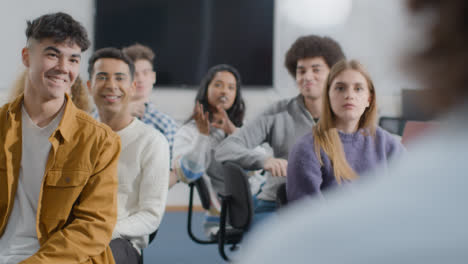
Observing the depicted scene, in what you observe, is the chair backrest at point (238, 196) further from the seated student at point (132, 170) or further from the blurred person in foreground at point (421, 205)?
the blurred person in foreground at point (421, 205)

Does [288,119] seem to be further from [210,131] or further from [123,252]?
[123,252]

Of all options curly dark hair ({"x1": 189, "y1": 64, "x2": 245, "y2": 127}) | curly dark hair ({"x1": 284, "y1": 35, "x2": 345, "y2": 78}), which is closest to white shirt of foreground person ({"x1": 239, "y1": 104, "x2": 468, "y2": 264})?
curly dark hair ({"x1": 284, "y1": 35, "x2": 345, "y2": 78})

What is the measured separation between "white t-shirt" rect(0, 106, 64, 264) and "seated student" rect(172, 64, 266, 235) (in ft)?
3.37

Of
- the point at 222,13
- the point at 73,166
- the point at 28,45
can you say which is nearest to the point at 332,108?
the point at 73,166

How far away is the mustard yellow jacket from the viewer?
1.34 m

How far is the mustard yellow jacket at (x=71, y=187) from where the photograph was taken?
134 cm

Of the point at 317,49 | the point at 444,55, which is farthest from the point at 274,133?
the point at 444,55

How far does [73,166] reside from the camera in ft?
4.61

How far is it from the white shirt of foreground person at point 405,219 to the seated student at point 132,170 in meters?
1.29

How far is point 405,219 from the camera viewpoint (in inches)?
12.4

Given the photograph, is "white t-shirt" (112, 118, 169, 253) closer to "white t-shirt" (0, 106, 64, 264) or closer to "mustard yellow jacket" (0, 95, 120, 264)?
"mustard yellow jacket" (0, 95, 120, 264)

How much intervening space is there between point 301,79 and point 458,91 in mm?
1895

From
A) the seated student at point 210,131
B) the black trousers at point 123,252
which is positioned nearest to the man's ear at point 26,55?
the black trousers at point 123,252

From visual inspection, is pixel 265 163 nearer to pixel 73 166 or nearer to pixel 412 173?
pixel 73 166
